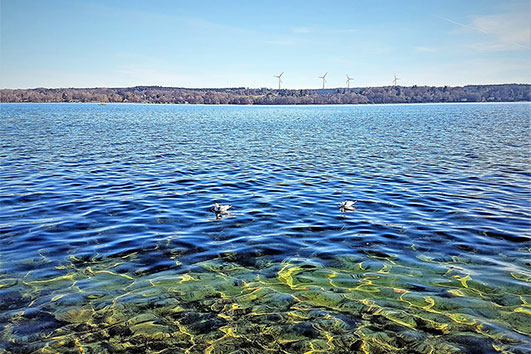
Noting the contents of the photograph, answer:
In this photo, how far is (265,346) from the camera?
6.94 metres

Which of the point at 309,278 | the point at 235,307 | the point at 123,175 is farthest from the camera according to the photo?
the point at 123,175

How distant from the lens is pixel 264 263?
10695 mm

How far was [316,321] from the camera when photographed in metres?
7.75

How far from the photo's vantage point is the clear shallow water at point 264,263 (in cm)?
729

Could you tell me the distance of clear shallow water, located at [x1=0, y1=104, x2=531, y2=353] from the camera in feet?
23.9

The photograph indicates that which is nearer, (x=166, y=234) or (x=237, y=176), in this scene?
(x=166, y=234)

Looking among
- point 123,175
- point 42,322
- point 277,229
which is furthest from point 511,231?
point 123,175

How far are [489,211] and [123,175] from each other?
20273 millimetres

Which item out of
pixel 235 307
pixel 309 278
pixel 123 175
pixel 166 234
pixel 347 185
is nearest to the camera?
pixel 235 307

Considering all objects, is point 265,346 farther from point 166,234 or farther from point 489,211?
point 489,211

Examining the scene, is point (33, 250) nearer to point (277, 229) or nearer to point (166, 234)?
point (166, 234)

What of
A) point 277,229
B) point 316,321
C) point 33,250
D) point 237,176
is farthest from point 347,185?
point 33,250

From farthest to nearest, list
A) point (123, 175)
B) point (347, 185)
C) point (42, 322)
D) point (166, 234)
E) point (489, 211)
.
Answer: point (123, 175) → point (347, 185) → point (489, 211) → point (166, 234) → point (42, 322)

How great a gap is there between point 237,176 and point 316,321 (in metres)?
16.3
